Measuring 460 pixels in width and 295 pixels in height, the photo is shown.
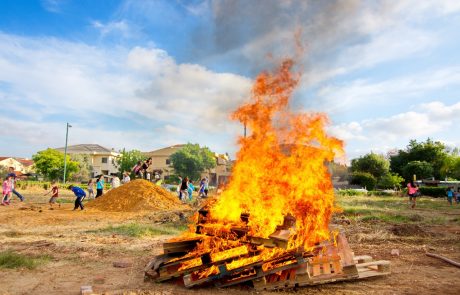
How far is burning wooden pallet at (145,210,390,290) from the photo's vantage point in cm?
593

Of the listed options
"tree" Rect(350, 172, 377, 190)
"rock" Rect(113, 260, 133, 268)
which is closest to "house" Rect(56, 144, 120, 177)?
"tree" Rect(350, 172, 377, 190)

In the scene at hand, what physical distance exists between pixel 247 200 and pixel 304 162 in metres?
1.41

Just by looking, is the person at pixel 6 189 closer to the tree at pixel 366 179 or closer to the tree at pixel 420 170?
the tree at pixel 366 179

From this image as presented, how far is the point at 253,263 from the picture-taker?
5.86 metres

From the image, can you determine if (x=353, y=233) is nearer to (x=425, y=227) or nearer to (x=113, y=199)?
(x=425, y=227)

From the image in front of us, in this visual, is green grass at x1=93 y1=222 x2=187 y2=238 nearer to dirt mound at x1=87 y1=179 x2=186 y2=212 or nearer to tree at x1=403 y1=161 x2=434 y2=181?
dirt mound at x1=87 y1=179 x2=186 y2=212

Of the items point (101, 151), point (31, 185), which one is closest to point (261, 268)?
point (31, 185)

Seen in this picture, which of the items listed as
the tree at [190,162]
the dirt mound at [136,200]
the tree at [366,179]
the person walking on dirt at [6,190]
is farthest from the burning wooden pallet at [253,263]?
the tree at [190,162]

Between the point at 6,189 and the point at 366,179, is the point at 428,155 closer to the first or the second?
the point at 366,179

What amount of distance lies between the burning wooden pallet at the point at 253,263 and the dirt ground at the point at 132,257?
0.56 feet

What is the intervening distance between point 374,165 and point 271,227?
55.8 m

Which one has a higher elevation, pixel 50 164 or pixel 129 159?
pixel 129 159

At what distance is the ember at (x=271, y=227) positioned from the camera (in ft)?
19.7

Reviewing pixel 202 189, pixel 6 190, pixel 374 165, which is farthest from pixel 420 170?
pixel 6 190
